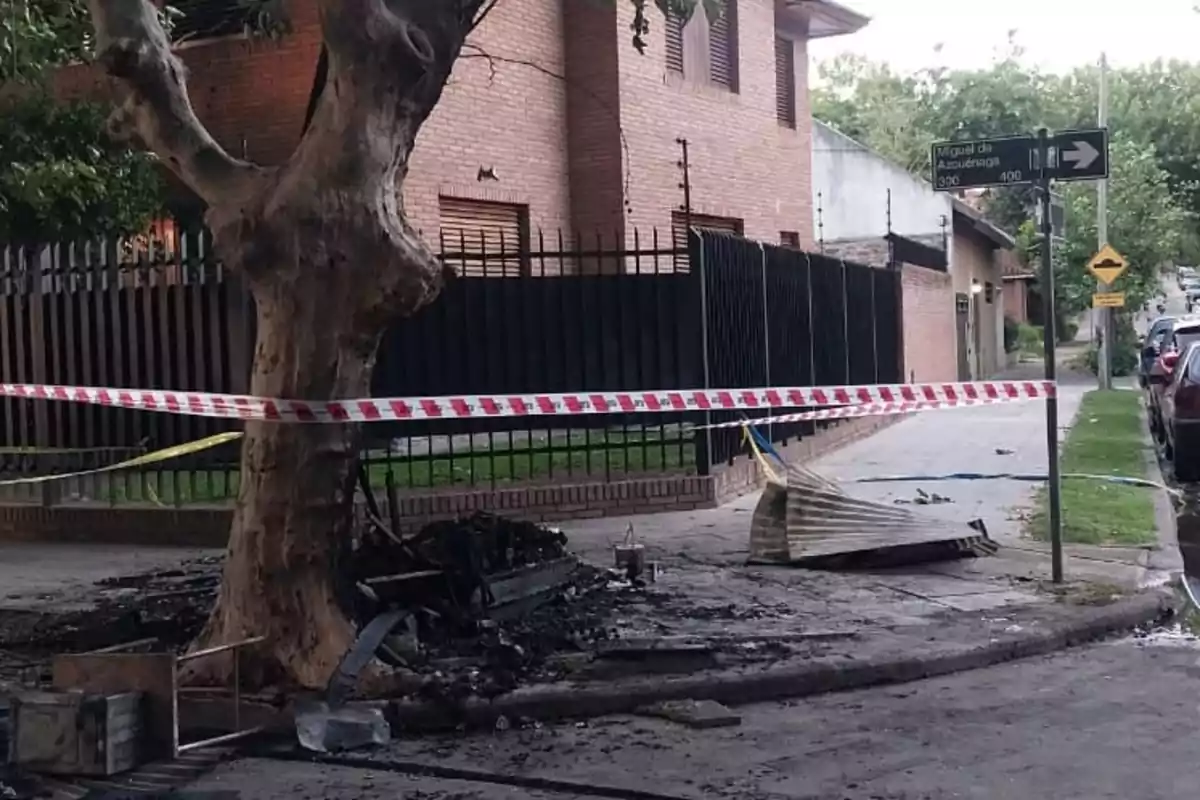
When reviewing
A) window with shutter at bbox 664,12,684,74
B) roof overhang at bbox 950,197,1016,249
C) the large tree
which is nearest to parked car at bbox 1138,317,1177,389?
roof overhang at bbox 950,197,1016,249

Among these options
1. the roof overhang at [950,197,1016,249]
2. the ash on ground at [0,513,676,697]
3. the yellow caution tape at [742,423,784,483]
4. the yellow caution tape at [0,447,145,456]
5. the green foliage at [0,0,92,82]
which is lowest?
the ash on ground at [0,513,676,697]

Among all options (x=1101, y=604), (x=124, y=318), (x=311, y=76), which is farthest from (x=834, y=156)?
(x=1101, y=604)

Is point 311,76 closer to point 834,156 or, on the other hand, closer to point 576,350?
point 576,350

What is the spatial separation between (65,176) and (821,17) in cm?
1546

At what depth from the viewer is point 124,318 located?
13227 mm

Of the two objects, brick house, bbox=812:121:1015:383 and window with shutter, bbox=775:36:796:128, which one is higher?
window with shutter, bbox=775:36:796:128

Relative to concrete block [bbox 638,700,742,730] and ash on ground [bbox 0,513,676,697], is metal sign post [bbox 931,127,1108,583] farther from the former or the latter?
concrete block [bbox 638,700,742,730]

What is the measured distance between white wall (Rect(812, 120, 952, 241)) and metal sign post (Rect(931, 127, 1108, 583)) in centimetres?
2195

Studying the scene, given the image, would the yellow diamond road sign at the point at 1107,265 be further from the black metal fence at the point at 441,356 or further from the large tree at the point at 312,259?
the large tree at the point at 312,259

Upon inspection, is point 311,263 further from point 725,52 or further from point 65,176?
point 725,52

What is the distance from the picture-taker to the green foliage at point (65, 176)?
12.0 m

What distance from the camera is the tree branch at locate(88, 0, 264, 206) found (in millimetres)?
6945

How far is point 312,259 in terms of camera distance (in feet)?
22.3

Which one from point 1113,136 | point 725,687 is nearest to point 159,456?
point 725,687
